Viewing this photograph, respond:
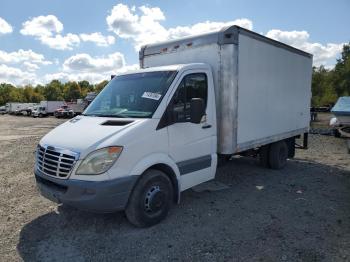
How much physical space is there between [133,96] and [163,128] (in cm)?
83

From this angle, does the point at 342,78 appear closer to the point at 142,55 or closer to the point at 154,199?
the point at 142,55

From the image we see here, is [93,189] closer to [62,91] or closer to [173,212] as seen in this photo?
[173,212]

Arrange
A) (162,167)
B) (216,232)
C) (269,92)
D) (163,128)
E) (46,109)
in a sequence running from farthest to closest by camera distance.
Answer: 1. (46,109)
2. (269,92)
3. (162,167)
4. (163,128)
5. (216,232)

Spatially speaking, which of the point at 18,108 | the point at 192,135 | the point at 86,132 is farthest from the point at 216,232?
the point at 18,108

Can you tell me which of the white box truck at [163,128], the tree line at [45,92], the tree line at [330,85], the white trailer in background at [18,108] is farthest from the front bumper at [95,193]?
the tree line at [45,92]

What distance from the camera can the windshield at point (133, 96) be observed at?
495cm

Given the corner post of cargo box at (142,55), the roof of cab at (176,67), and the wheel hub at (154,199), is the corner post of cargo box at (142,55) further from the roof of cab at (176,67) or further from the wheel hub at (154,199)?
the wheel hub at (154,199)

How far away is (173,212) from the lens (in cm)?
554

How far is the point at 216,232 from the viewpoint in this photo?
15.6 ft

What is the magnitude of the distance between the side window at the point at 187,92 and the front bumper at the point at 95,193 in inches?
52.0

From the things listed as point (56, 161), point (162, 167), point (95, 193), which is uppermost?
point (56, 161)

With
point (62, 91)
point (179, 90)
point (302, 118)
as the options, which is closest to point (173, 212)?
point (179, 90)

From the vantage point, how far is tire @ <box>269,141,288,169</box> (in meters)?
8.57

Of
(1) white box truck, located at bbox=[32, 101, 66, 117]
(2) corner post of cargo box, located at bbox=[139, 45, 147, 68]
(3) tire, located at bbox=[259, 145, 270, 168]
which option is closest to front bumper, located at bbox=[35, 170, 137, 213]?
(2) corner post of cargo box, located at bbox=[139, 45, 147, 68]
